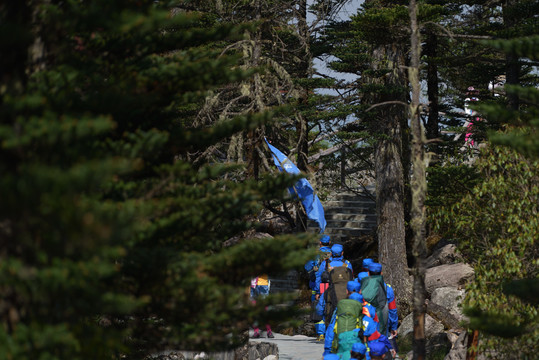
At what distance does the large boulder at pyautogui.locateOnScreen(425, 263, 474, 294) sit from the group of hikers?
3661 millimetres

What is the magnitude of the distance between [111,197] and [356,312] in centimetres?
430

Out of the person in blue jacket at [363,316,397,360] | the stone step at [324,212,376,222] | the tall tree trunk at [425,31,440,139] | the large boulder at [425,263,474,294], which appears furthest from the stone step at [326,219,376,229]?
the person in blue jacket at [363,316,397,360]

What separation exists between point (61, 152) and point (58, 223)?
0.85 m

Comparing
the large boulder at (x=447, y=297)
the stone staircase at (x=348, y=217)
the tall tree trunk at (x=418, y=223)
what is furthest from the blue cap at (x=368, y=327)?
the stone staircase at (x=348, y=217)

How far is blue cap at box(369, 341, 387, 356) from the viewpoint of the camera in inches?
346

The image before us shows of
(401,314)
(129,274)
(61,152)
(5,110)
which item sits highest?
(5,110)

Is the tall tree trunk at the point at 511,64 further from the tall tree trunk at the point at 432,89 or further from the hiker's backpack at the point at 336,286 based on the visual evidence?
the hiker's backpack at the point at 336,286

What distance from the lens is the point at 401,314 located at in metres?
16.1

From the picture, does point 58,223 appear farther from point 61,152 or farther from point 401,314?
point 401,314

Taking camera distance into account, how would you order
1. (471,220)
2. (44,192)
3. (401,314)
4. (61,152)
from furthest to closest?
(401,314)
(471,220)
(61,152)
(44,192)

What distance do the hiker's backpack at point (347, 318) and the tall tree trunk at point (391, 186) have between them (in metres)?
7.65

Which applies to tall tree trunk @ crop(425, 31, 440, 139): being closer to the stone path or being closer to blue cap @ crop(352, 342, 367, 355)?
the stone path

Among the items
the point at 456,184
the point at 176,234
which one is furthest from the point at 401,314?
the point at 176,234

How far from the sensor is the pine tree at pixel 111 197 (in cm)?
394
